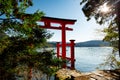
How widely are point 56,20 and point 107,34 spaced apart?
3.66 m

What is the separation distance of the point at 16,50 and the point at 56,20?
20.0 feet

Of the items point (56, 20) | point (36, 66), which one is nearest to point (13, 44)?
point (36, 66)

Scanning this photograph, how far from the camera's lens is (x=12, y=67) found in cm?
480

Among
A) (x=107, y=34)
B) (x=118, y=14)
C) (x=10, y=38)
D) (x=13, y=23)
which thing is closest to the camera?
(x=13, y=23)

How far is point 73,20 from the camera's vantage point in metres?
10.9

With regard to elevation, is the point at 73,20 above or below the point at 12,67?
above

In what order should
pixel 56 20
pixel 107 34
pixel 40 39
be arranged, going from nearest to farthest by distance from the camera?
pixel 40 39, pixel 56 20, pixel 107 34

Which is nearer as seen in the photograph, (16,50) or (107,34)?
(16,50)

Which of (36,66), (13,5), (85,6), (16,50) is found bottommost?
(36,66)

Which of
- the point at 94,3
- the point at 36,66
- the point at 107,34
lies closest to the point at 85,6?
the point at 94,3

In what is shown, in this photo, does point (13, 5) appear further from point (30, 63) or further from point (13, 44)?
point (30, 63)

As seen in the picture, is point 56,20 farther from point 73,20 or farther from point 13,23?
point 13,23

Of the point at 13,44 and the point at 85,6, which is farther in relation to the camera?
the point at 85,6

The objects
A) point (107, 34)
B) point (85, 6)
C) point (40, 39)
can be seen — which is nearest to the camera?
point (40, 39)
